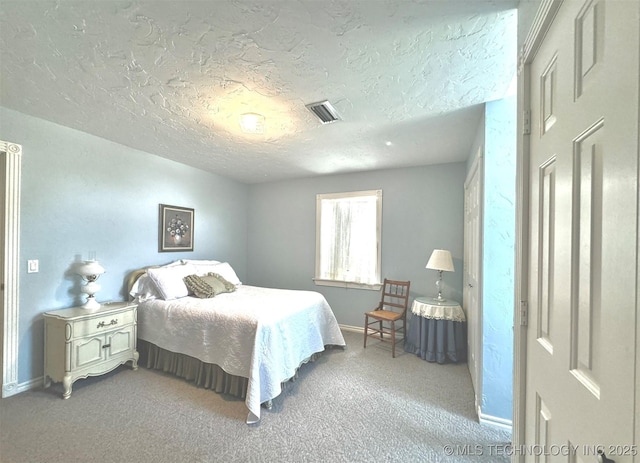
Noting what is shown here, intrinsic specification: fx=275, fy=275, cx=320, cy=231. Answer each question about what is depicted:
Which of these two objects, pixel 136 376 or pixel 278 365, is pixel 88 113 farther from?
pixel 278 365

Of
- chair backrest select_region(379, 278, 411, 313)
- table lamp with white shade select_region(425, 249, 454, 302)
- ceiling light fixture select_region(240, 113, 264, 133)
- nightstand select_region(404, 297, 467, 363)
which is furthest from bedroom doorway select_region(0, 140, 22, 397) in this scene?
table lamp with white shade select_region(425, 249, 454, 302)

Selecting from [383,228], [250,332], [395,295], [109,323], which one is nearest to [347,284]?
[395,295]

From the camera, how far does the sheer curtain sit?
4.25 metres

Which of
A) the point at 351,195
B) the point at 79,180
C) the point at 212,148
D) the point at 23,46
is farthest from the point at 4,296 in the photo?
the point at 351,195

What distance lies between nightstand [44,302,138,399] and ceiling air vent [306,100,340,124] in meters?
2.69

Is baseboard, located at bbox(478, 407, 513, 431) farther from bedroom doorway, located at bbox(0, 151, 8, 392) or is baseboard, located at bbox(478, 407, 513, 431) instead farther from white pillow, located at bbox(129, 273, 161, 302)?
bedroom doorway, located at bbox(0, 151, 8, 392)

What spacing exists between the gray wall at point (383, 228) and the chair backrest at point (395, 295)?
6.5 inches

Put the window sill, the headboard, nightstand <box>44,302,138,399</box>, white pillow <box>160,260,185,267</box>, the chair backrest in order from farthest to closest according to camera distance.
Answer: the window sill < the chair backrest < white pillow <box>160,260,185,267</box> < the headboard < nightstand <box>44,302,138,399</box>

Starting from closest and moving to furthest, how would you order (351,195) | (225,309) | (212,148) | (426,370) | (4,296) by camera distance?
(4,296) < (225,309) < (426,370) < (212,148) < (351,195)

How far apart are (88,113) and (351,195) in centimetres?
322

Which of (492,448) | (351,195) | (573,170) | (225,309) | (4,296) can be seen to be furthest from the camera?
(351,195)

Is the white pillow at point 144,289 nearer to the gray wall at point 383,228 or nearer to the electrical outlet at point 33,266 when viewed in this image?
the electrical outlet at point 33,266

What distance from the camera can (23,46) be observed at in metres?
1.57

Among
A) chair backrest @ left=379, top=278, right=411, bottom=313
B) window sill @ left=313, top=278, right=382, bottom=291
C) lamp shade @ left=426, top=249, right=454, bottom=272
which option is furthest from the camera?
window sill @ left=313, top=278, right=382, bottom=291
